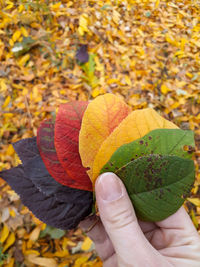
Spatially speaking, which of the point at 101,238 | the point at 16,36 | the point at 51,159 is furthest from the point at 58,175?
the point at 16,36

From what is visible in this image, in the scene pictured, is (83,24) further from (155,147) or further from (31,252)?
(31,252)

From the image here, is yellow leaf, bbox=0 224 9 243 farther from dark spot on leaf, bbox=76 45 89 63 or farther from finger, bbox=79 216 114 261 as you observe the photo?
dark spot on leaf, bbox=76 45 89 63

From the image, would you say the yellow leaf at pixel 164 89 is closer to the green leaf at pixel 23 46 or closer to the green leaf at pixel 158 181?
the green leaf at pixel 23 46

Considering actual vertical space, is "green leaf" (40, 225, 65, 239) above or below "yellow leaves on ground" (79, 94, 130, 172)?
below

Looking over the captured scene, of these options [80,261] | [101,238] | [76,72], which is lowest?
[80,261]

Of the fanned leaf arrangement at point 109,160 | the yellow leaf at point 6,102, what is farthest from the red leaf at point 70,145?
the yellow leaf at point 6,102

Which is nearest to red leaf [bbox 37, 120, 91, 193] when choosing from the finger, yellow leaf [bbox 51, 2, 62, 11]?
the finger
